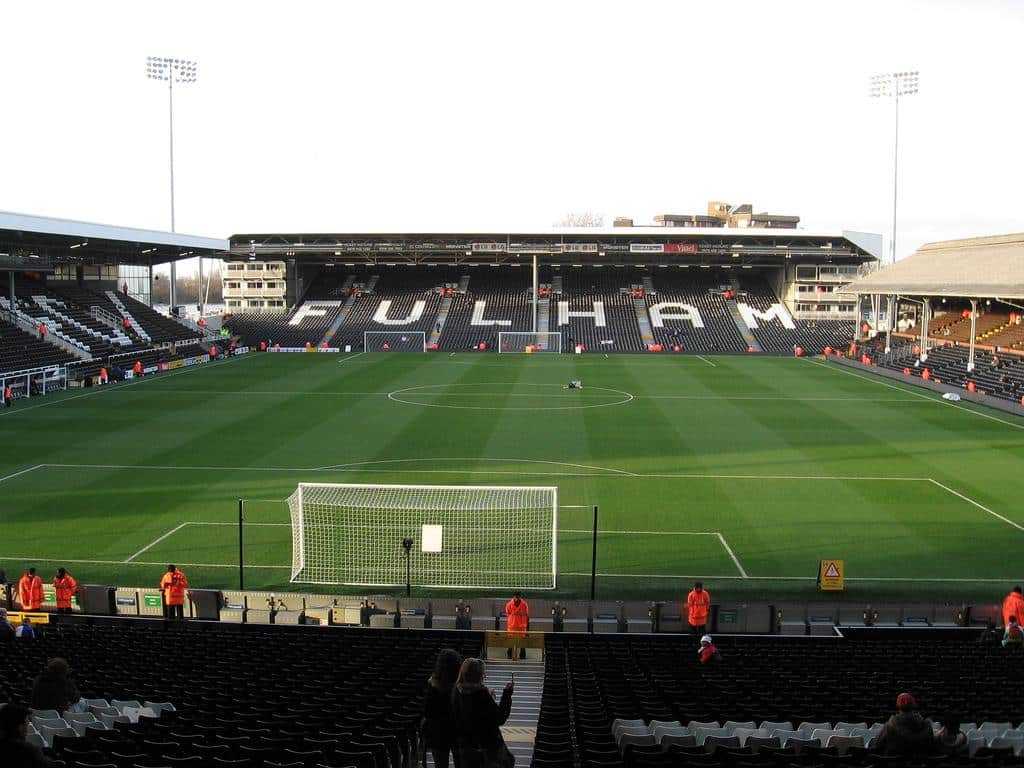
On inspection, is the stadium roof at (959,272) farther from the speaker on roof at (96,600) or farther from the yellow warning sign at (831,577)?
the speaker on roof at (96,600)

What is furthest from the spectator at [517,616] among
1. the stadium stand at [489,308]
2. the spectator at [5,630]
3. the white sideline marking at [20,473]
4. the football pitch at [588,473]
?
the stadium stand at [489,308]

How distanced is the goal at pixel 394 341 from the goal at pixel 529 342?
20.1 ft

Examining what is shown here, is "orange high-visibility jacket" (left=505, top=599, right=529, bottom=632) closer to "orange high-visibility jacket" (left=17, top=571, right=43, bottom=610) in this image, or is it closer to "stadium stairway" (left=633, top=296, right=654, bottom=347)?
"orange high-visibility jacket" (left=17, top=571, right=43, bottom=610)

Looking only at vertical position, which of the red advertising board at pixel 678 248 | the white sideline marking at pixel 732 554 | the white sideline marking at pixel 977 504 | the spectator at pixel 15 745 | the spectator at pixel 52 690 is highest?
the red advertising board at pixel 678 248

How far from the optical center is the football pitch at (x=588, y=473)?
62.2 ft

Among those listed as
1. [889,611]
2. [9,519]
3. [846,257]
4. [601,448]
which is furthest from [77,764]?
[846,257]

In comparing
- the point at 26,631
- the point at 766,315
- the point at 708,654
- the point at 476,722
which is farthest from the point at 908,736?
the point at 766,315

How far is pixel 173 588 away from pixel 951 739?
1250cm

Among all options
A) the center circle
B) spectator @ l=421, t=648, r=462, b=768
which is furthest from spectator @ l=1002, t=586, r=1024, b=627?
the center circle

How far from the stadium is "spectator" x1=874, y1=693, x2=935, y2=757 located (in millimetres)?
45

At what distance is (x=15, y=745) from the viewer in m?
5.11

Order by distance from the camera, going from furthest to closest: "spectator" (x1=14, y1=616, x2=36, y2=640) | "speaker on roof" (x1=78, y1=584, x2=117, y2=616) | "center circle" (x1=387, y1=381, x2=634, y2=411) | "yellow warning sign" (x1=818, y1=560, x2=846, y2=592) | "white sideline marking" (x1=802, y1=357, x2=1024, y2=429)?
"center circle" (x1=387, y1=381, x2=634, y2=411), "white sideline marking" (x1=802, y1=357, x2=1024, y2=429), "yellow warning sign" (x1=818, y1=560, x2=846, y2=592), "speaker on roof" (x1=78, y1=584, x2=117, y2=616), "spectator" (x1=14, y1=616, x2=36, y2=640)

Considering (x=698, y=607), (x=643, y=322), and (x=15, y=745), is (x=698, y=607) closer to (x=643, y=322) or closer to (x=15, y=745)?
(x=15, y=745)

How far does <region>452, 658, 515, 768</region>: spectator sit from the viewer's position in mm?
6172
